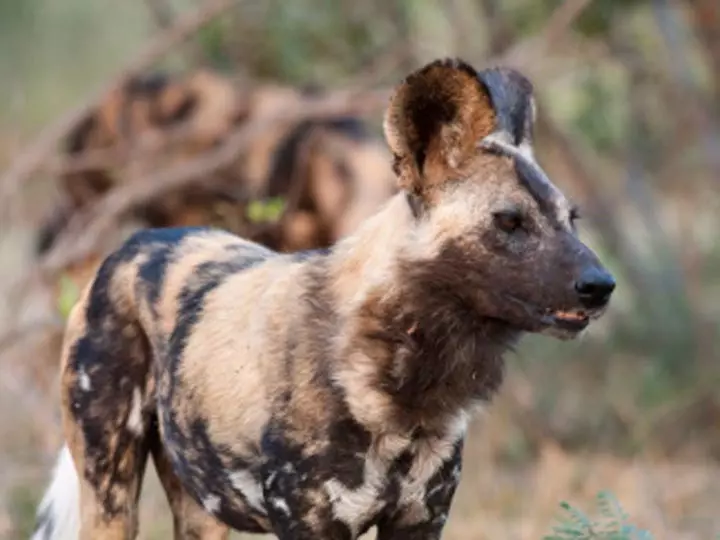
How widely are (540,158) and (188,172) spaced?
2.25 meters

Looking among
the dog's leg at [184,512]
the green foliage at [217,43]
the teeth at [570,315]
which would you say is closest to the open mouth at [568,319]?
the teeth at [570,315]

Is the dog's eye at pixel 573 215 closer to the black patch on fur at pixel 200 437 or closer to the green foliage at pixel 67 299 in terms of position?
the black patch on fur at pixel 200 437

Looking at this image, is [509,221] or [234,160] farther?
[234,160]

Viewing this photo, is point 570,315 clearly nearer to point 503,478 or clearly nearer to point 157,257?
point 157,257

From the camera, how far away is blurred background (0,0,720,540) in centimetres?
702

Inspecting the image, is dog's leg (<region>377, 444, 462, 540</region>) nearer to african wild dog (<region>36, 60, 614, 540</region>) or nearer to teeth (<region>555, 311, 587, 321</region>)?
african wild dog (<region>36, 60, 614, 540</region>)

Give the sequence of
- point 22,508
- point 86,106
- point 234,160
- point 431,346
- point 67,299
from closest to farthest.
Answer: point 431,346 < point 67,299 < point 22,508 < point 86,106 < point 234,160

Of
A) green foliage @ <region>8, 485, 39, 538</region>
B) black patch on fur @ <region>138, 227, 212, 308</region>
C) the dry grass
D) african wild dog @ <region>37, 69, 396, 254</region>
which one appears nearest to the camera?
black patch on fur @ <region>138, 227, 212, 308</region>

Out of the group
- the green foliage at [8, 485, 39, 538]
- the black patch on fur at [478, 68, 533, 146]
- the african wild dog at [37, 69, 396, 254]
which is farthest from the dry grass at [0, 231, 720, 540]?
the black patch on fur at [478, 68, 533, 146]

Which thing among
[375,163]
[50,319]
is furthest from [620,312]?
[50,319]

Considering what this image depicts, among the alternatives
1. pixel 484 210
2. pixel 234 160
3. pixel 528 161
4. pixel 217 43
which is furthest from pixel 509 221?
pixel 217 43

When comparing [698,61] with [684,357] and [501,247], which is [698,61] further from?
[501,247]

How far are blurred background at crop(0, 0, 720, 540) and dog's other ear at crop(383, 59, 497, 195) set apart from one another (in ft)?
9.43

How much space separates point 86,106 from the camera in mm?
7227
